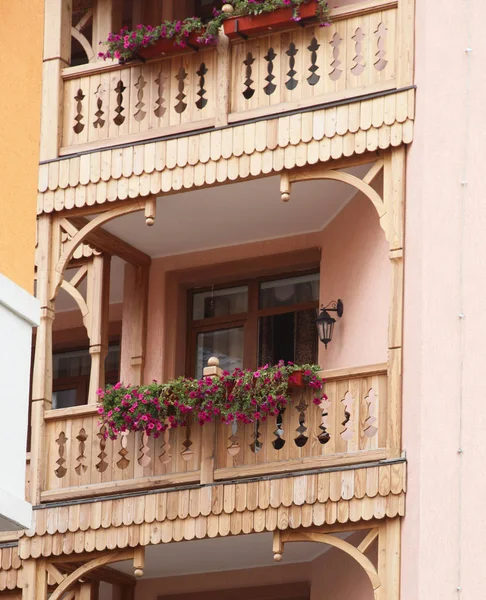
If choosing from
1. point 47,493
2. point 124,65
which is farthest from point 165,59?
point 47,493

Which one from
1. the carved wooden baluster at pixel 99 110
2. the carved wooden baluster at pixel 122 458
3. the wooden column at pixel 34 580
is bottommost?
the wooden column at pixel 34 580

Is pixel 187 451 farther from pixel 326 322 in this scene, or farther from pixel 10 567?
pixel 10 567

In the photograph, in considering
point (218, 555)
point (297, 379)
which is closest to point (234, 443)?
point (297, 379)

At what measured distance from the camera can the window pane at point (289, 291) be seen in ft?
66.5

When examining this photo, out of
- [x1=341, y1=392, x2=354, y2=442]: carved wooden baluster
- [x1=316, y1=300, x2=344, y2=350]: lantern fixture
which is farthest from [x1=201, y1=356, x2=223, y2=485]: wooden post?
[x1=316, y1=300, x2=344, y2=350]: lantern fixture

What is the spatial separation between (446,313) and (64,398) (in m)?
6.36

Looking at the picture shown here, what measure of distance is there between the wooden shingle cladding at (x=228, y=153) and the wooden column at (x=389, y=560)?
11.7ft

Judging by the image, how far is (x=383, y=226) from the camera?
58.8ft

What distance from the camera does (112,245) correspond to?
67.5 ft

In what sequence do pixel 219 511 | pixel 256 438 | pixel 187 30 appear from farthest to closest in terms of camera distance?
pixel 187 30, pixel 256 438, pixel 219 511

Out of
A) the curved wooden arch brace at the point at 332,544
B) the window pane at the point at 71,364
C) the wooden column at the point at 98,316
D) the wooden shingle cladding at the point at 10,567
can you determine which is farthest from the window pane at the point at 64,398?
the curved wooden arch brace at the point at 332,544

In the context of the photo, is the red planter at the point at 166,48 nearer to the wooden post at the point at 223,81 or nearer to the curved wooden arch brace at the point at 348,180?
the wooden post at the point at 223,81

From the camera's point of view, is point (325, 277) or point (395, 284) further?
point (325, 277)

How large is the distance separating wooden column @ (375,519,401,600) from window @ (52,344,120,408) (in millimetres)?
5589
